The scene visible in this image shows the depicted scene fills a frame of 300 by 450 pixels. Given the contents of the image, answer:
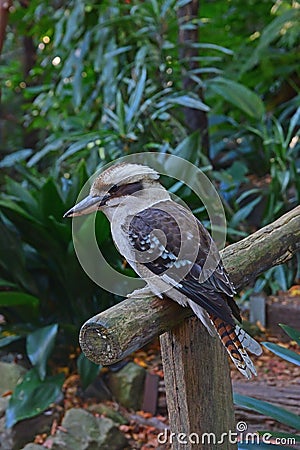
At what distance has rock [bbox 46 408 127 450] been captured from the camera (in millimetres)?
2461

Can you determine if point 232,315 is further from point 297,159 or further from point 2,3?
point 297,159

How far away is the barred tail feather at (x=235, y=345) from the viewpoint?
51.4 inches

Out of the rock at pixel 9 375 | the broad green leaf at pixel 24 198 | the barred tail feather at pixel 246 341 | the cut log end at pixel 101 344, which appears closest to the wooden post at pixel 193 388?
the barred tail feather at pixel 246 341

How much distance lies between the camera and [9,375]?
2.81m

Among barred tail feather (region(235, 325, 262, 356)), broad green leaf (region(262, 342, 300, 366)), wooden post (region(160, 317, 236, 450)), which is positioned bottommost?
broad green leaf (region(262, 342, 300, 366))

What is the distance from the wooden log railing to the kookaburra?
57mm

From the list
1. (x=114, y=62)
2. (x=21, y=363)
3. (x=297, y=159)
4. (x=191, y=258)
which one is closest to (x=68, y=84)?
(x=114, y=62)

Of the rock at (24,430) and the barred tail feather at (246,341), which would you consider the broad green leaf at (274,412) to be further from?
the rock at (24,430)

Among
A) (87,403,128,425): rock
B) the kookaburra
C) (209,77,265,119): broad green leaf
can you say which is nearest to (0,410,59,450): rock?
(87,403,128,425): rock

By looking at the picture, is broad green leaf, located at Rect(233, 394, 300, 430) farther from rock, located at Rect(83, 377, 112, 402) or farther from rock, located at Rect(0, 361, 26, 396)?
rock, located at Rect(0, 361, 26, 396)

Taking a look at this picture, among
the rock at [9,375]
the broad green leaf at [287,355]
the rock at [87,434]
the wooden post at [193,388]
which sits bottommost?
the rock at [87,434]

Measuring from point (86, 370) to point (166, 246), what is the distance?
56.7 inches

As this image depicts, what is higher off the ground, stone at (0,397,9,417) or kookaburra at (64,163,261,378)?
kookaburra at (64,163,261,378)

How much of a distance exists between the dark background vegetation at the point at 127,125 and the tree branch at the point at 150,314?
114 centimetres
